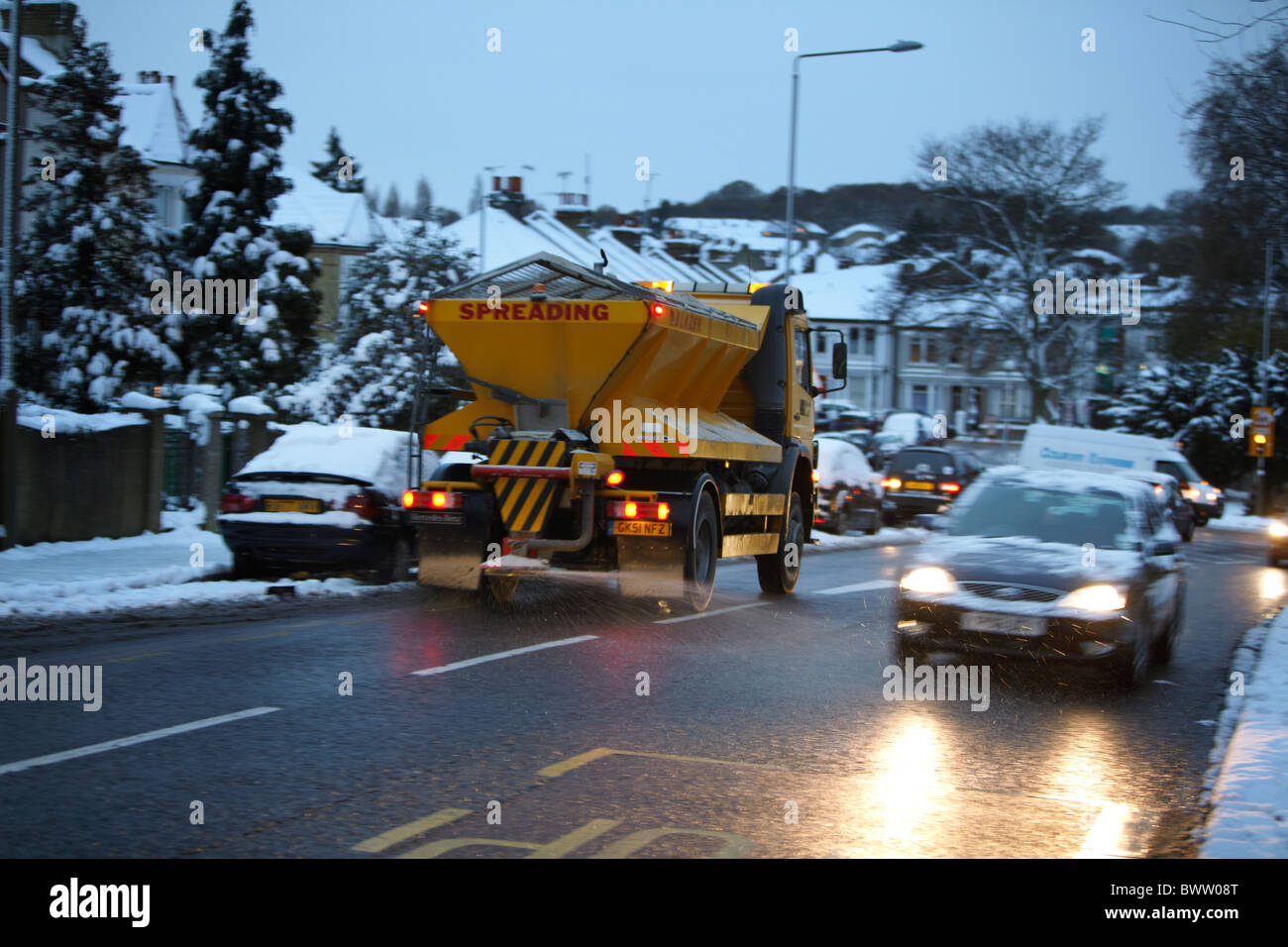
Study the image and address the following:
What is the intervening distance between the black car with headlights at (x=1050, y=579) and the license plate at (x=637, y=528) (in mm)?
2361

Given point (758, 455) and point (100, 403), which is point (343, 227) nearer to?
point (100, 403)

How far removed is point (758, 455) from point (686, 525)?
7.55 feet

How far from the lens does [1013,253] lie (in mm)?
46281

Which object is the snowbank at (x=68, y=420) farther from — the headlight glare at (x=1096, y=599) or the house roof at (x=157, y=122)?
the house roof at (x=157, y=122)

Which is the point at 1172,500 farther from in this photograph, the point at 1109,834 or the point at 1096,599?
the point at 1109,834

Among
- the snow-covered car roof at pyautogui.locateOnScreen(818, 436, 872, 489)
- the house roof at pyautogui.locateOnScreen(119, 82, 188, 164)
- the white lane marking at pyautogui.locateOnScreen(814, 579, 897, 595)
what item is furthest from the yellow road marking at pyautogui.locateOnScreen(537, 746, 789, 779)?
the house roof at pyautogui.locateOnScreen(119, 82, 188, 164)

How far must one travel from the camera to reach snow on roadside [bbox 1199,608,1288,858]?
17.7ft

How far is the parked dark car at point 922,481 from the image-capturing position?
95.4 ft

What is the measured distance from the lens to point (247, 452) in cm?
1964

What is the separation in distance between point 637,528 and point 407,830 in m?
6.35

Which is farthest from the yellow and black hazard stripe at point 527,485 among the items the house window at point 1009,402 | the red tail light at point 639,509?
the house window at point 1009,402
